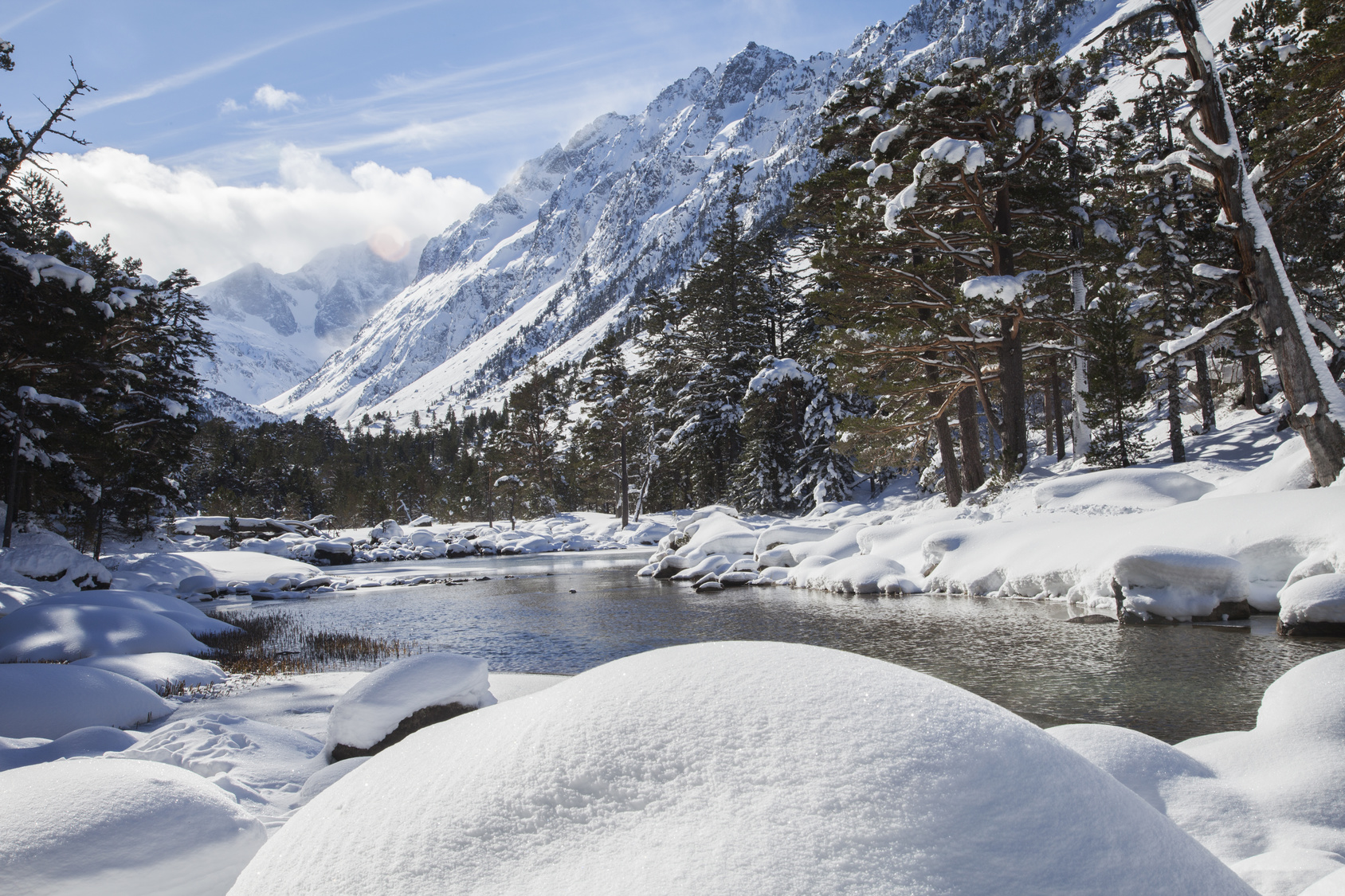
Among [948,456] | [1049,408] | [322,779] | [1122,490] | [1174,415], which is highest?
[1049,408]

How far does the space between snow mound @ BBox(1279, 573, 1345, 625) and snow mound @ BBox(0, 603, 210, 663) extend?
1486cm

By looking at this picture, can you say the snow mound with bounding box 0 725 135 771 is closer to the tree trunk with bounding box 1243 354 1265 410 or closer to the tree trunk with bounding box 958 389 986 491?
the tree trunk with bounding box 958 389 986 491

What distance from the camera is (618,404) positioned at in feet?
159

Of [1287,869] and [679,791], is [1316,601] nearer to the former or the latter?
[1287,869]

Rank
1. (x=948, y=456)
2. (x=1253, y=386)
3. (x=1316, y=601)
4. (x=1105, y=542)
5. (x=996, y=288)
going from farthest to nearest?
(x=1253, y=386), (x=948, y=456), (x=996, y=288), (x=1105, y=542), (x=1316, y=601)

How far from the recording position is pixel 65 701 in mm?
6488

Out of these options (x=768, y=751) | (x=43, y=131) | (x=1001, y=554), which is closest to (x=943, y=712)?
(x=768, y=751)

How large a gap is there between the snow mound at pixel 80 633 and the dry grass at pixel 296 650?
1099 millimetres

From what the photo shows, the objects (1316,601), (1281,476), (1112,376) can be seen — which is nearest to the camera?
(1316,601)

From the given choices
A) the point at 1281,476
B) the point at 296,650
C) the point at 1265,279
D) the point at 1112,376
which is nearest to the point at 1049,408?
the point at 1112,376

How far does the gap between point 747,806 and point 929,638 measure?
9628mm

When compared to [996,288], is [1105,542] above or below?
below

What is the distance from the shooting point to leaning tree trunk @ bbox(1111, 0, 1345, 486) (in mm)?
10445

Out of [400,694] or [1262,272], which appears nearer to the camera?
[400,694]
